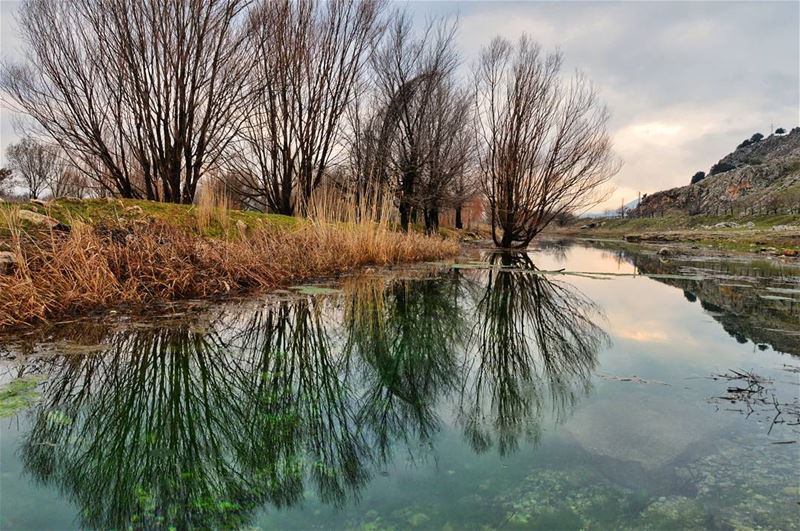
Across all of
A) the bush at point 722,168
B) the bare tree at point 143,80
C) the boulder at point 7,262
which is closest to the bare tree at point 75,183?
the bare tree at point 143,80

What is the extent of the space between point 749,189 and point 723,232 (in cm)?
2239

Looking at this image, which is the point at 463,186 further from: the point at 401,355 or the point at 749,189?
the point at 749,189

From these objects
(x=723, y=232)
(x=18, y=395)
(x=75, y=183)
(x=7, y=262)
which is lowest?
(x=18, y=395)

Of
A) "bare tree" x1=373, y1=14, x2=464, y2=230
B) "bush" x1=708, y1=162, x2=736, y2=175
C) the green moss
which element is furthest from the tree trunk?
"bush" x1=708, y1=162, x2=736, y2=175

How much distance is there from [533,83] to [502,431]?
1190 centimetres

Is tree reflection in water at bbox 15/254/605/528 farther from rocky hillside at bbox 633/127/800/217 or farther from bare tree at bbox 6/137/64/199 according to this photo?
rocky hillside at bbox 633/127/800/217

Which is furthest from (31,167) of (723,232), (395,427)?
(723,232)

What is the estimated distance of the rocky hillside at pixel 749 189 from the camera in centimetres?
3129

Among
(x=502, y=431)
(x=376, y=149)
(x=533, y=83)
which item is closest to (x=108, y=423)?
(x=502, y=431)

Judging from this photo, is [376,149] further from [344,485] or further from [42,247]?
[344,485]

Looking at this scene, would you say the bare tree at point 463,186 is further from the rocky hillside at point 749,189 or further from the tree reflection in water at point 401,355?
the rocky hillside at point 749,189

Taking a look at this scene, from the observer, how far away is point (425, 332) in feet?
12.0

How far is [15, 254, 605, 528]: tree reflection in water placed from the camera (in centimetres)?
145

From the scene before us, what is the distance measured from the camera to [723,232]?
77.4ft
